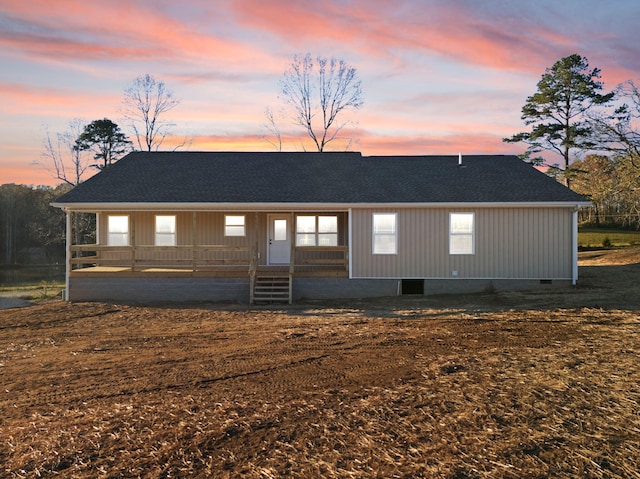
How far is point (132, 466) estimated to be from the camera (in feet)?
15.7

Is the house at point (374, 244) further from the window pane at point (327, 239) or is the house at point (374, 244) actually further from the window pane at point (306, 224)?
the window pane at point (327, 239)

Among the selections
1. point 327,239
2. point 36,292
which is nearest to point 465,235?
point 327,239

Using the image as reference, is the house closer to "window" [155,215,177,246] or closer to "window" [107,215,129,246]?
"window" [155,215,177,246]

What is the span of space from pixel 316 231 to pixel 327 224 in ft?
1.60

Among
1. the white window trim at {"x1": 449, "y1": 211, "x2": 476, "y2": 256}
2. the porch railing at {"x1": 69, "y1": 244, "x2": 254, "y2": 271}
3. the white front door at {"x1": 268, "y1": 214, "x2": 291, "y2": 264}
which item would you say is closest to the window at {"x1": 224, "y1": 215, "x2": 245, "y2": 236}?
the porch railing at {"x1": 69, "y1": 244, "x2": 254, "y2": 271}

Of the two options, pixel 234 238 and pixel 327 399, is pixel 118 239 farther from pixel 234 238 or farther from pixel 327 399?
pixel 327 399

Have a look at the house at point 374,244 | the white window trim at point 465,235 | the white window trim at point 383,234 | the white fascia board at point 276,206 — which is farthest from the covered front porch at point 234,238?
the white window trim at point 465,235

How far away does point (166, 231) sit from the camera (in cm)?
1906

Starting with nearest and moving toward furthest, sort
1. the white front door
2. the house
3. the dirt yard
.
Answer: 1. the dirt yard
2. the house
3. the white front door

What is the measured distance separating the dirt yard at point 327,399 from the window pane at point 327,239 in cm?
665

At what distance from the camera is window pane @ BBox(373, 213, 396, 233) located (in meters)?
17.1

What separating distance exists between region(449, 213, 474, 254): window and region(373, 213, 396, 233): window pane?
76.7 inches

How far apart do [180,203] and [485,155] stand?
13.1 m

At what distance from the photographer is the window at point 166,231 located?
19016 mm
